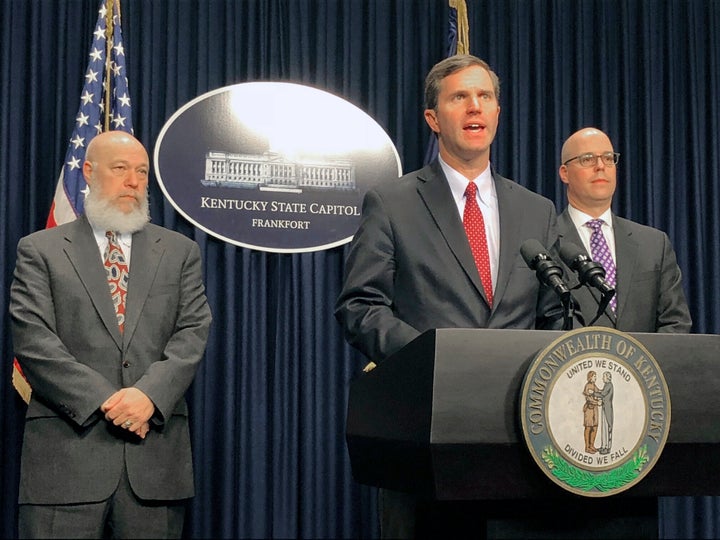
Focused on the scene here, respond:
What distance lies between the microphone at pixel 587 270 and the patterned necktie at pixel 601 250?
1.51 meters

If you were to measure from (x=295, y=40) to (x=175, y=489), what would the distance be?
7.15ft

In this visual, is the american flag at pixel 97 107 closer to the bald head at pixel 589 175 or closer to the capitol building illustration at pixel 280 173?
the capitol building illustration at pixel 280 173

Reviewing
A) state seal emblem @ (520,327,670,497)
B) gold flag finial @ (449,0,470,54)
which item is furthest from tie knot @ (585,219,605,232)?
state seal emblem @ (520,327,670,497)

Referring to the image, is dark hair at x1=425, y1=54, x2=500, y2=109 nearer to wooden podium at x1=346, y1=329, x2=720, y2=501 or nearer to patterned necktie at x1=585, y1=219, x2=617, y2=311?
wooden podium at x1=346, y1=329, x2=720, y2=501

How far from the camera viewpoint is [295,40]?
170 inches

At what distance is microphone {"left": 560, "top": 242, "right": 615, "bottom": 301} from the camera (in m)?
1.71

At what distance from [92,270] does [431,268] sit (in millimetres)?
1350

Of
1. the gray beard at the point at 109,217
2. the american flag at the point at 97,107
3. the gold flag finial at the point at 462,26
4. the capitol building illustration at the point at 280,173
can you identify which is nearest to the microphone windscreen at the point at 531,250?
the gray beard at the point at 109,217

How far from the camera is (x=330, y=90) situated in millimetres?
4324

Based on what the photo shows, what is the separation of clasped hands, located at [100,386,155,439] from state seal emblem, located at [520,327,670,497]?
5.14ft

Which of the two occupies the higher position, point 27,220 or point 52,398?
point 27,220

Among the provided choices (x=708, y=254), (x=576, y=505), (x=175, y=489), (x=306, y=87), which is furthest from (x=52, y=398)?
(x=708, y=254)

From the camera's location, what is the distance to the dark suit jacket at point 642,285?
3213 millimetres

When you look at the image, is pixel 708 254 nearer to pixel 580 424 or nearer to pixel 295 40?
pixel 295 40
